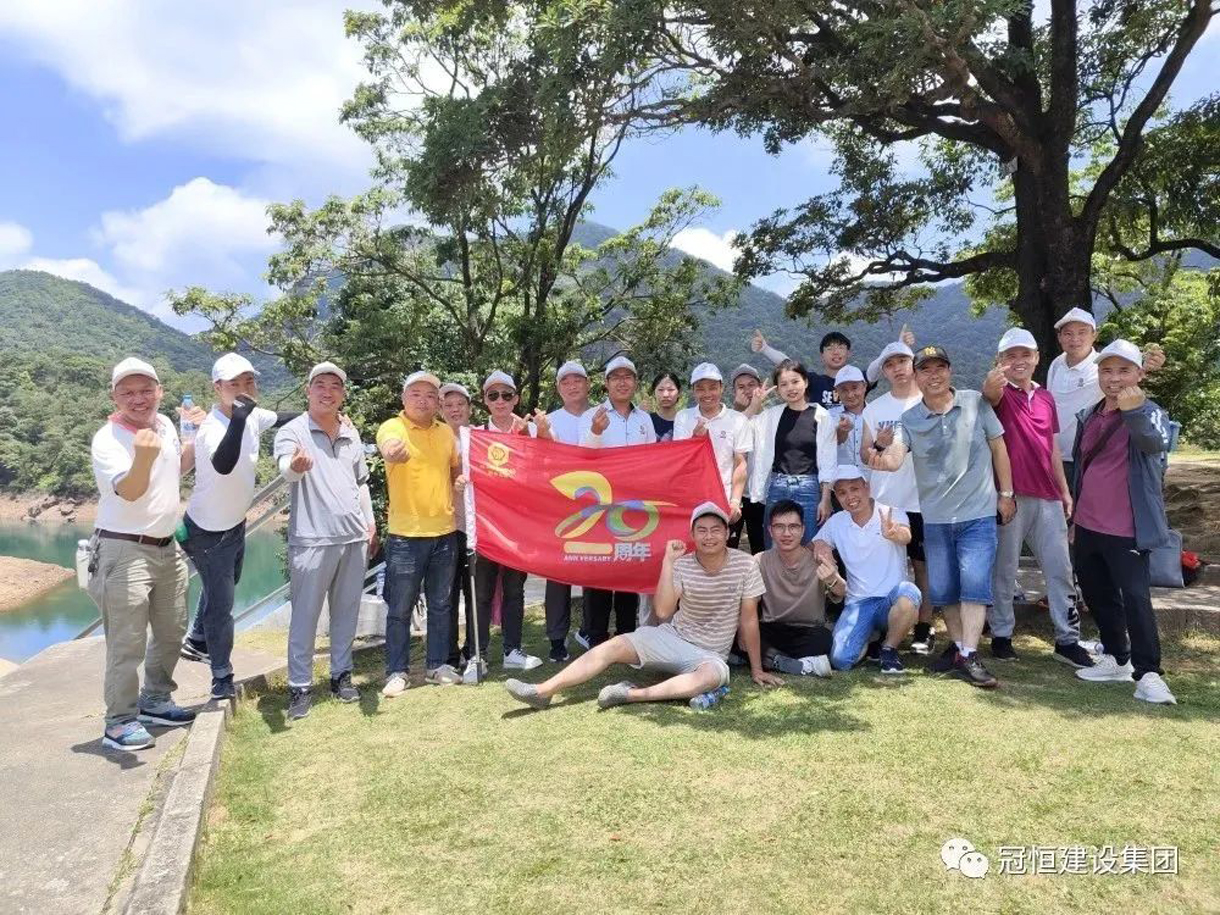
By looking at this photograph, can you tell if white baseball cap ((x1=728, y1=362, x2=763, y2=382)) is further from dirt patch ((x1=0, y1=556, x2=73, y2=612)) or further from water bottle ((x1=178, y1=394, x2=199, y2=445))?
dirt patch ((x1=0, y1=556, x2=73, y2=612))

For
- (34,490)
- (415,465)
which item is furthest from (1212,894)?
(34,490)

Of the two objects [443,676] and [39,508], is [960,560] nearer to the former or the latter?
[443,676]

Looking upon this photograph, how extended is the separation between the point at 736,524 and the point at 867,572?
1.12 meters

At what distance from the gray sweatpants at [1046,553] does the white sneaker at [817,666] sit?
132cm

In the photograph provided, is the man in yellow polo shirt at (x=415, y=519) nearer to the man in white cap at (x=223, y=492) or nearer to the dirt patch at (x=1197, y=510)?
the man in white cap at (x=223, y=492)

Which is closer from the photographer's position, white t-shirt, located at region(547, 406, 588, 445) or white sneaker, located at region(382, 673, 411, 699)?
white sneaker, located at region(382, 673, 411, 699)

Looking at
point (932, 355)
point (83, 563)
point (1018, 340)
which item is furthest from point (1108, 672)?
point (83, 563)

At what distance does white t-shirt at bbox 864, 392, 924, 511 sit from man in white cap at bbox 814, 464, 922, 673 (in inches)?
4.9

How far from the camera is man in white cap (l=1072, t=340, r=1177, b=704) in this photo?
14.9 ft

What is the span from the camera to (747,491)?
5.94m

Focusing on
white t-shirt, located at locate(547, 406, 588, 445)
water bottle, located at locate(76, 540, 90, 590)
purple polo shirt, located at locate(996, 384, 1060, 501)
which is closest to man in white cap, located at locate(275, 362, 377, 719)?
water bottle, located at locate(76, 540, 90, 590)

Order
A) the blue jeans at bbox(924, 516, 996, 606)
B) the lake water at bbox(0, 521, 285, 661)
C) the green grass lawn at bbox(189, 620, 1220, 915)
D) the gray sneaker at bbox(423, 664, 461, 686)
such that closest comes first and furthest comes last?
the green grass lawn at bbox(189, 620, 1220, 915) → the blue jeans at bbox(924, 516, 996, 606) → the gray sneaker at bbox(423, 664, 461, 686) → the lake water at bbox(0, 521, 285, 661)

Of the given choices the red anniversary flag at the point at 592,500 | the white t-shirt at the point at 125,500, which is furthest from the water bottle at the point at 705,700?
the white t-shirt at the point at 125,500

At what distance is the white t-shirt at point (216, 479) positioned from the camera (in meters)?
4.71
